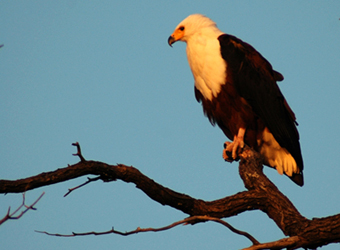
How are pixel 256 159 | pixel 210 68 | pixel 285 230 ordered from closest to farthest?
1. pixel 285 230
2. pixel 256 159
3. pixel 210 68

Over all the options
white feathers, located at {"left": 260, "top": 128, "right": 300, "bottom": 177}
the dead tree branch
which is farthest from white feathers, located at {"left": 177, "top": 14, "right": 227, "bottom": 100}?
the dead tree branch

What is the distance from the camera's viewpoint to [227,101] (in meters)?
4.91

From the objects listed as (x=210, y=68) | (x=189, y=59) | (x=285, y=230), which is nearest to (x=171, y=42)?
(x=189, y=59)

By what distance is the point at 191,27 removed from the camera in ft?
17.9

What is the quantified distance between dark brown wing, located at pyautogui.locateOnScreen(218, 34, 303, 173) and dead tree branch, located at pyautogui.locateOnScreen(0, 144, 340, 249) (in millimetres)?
797

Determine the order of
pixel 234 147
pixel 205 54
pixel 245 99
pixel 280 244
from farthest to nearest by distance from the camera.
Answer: pixel 205 54 < pixel 245 99 < pixel 234 147 < pixel 280 244

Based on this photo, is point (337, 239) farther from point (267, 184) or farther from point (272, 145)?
point (272, 145)

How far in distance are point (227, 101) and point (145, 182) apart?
1908mm

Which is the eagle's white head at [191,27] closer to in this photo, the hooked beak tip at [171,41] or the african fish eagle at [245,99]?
the hooked beak tip at [171,41]

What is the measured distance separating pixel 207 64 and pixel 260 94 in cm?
67

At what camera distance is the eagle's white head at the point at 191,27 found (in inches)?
213

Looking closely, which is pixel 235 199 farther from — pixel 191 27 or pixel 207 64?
pixel 191 27

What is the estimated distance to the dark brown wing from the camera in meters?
4.85

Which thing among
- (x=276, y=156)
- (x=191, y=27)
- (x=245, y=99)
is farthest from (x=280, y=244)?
(x=191, y=27)
